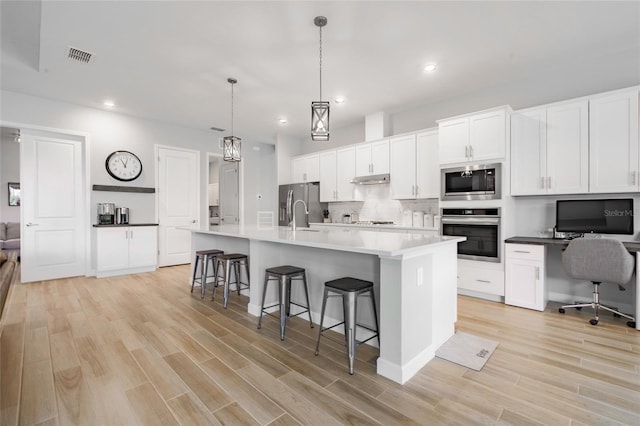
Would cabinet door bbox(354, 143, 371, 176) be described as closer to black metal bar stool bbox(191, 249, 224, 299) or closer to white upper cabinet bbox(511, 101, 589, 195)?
white upper cabinet bbox(511, 101, 589, 195)

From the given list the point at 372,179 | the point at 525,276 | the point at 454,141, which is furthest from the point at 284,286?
the point at 372,179

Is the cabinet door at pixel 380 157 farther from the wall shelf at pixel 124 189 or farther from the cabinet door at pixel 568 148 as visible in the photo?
the wall shelf at pixel 124 189

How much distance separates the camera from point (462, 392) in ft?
6.24

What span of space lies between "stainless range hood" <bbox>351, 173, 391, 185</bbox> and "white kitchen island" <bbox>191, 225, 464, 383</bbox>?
2.61 metres

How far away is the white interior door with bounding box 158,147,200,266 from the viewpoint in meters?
5.93

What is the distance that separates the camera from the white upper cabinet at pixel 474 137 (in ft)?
12.4

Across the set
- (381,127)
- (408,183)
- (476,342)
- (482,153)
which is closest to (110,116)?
(381,127)

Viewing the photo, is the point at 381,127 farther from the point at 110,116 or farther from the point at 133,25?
the point at 110,116

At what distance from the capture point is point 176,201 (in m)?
6.11

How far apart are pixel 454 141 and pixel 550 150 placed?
1084 millimetres

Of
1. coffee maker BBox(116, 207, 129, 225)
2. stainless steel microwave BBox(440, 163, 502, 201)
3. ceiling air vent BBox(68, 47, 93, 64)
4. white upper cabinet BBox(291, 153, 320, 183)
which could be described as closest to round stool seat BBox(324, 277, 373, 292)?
stainless steel microwave BBox(440, 163, 502, 201)

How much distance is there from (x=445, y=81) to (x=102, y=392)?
476 centimetres

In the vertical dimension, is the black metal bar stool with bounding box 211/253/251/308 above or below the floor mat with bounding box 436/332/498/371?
above

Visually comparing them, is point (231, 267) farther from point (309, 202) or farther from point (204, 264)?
point (309, 202)
